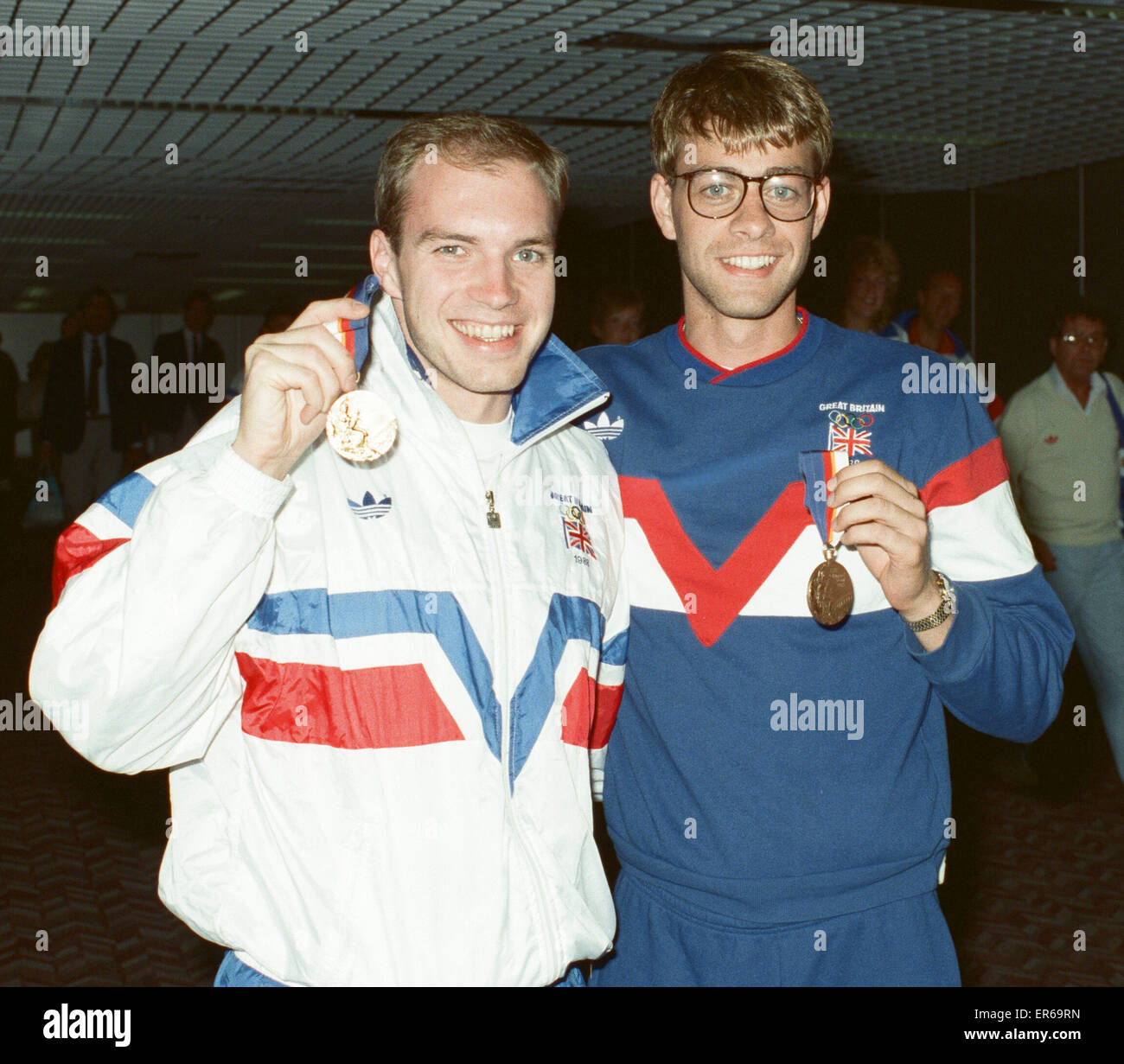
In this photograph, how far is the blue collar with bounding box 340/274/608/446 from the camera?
2039mm

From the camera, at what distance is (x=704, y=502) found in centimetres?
212

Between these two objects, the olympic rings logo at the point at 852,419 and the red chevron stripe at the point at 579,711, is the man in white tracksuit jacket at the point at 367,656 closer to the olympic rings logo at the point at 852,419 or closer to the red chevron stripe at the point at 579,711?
the red chevron stripe at the point at 579,711

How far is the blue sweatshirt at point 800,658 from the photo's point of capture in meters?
2.04

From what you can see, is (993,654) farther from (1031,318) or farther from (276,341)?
(1031,318)

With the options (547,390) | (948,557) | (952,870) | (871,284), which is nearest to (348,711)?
(547,390)

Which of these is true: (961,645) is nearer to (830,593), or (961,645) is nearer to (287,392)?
(830,593)

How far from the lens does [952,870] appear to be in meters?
5.19

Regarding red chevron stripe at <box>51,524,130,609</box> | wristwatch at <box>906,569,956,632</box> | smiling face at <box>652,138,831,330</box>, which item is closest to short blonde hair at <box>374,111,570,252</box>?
smiling face at <box>652,138,831,330</box>

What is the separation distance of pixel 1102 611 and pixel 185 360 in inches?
297

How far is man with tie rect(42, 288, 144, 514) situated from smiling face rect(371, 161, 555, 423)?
25.0ft

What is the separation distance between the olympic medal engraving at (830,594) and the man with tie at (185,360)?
7.99 meters

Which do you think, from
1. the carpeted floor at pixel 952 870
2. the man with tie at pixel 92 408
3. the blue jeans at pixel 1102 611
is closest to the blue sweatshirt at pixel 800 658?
the carpeted floor at pixel 952 870
